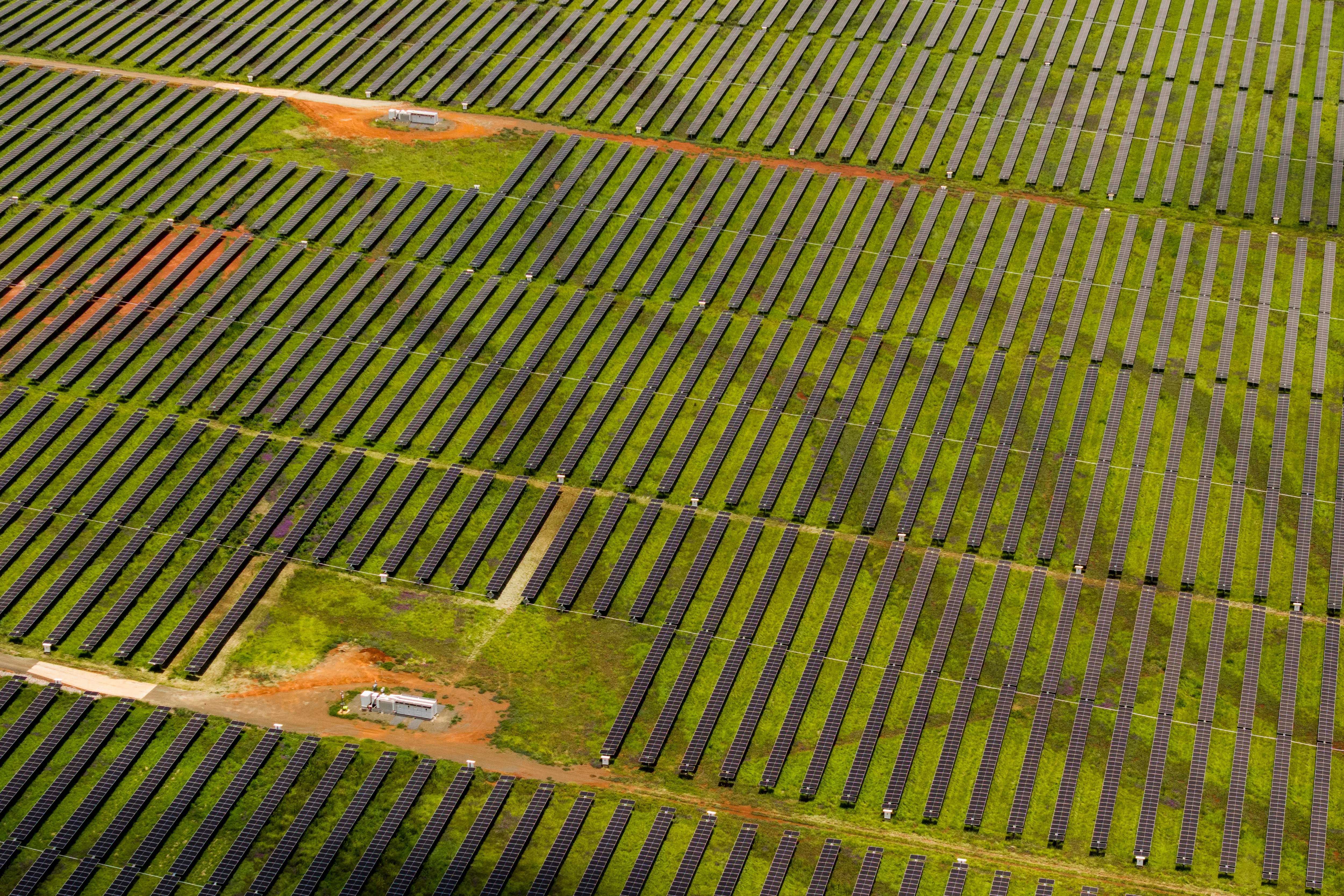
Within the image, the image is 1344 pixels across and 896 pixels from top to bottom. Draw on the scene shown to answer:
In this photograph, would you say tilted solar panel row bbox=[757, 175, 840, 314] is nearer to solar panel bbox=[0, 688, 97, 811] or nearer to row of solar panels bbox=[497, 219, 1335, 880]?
row of solar panels bbox=[497, 219, 1335, 880]

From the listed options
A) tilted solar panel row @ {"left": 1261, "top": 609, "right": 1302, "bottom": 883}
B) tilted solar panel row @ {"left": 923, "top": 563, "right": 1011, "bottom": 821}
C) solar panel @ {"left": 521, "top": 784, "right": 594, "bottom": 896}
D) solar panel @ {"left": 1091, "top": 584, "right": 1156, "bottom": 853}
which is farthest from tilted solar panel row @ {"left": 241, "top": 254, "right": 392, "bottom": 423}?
tilted solar panel row @ {"left": 1261, "top": 609, "right": 1302, "bottom": 883}

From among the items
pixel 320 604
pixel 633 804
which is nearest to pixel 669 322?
pixel 320 604

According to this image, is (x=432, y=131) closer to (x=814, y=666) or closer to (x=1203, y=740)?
(x=814, y=666)

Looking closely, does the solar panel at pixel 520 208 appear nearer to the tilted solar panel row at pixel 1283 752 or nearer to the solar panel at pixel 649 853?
the solar panel at pixel 649 853

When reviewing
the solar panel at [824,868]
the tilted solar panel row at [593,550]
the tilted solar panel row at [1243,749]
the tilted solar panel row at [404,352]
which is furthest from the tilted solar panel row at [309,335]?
the tilted solar panel row at [1243,749]

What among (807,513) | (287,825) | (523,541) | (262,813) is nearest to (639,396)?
(807,513)

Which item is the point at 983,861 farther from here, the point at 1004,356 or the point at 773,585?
the point at 1004,356
